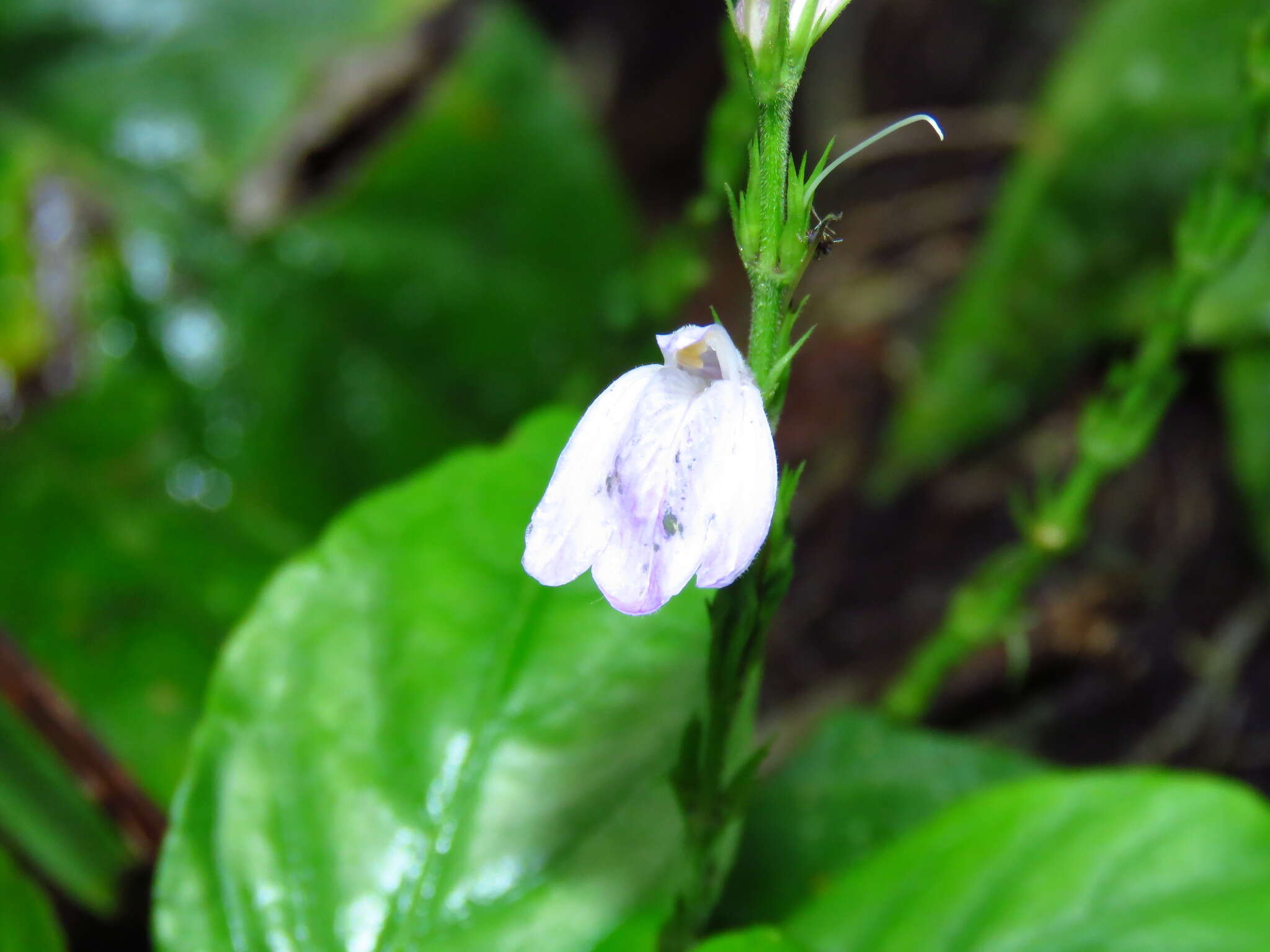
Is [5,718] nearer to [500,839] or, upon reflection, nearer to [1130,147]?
[500,839]

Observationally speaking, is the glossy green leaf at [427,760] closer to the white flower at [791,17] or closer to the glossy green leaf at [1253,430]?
the white flower at [791,17]

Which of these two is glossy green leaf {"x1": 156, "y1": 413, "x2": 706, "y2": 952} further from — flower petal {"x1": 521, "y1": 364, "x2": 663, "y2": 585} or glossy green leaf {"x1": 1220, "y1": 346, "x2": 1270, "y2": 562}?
glossy green leaf {"x1": 1220, "y1": 346, "x2": 1270, "y2": 562}

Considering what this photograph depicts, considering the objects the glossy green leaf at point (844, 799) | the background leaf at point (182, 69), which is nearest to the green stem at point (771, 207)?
the glossy green leaf at point (844, 799)

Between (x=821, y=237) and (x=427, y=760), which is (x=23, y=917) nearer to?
(x=427, y=760)

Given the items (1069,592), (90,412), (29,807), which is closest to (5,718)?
(29,807)

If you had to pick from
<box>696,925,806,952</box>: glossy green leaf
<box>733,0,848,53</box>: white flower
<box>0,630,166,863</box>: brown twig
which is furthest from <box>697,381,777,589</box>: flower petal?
<box>0,630,166,863</box>: brown twig

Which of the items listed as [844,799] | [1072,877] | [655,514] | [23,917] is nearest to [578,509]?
[655,514]
